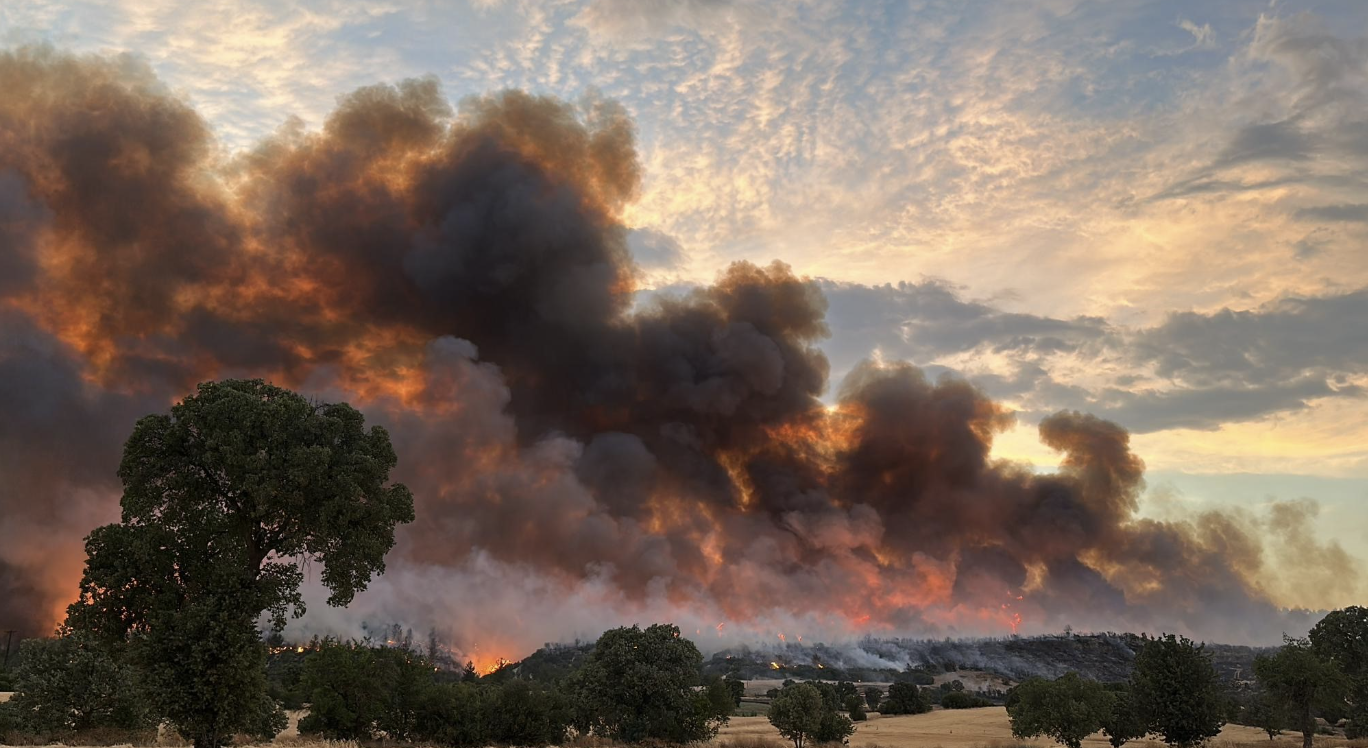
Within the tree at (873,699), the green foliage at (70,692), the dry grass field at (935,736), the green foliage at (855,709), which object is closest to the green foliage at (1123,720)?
the dry grass field at (935,736)

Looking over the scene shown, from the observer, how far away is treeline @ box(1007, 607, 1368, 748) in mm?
51719

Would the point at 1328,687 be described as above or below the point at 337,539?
below

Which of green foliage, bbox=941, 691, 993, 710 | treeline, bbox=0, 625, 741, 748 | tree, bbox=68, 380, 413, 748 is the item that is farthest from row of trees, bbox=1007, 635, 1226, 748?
green foliage, bbox=941, 691, 993, 710

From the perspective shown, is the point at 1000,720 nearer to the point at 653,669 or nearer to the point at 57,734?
the point at 653,669

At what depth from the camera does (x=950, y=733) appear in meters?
76.2

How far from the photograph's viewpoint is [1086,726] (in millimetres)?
57094

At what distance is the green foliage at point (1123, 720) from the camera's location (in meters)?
53.2

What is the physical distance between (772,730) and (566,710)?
89.8 ft

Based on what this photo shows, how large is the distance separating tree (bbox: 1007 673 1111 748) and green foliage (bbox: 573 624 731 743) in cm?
2433

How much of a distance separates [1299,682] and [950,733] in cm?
2819

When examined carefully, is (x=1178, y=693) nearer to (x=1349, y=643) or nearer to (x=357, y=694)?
(x=1349, y=643)

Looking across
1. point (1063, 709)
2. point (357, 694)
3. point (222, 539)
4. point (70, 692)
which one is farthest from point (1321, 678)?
point (70, 692)

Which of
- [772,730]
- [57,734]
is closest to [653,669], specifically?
[772,730]

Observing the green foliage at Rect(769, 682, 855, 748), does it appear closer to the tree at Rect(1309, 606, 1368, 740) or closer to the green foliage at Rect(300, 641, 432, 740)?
the green foliage at Rect(300, 641, 432, 740)
